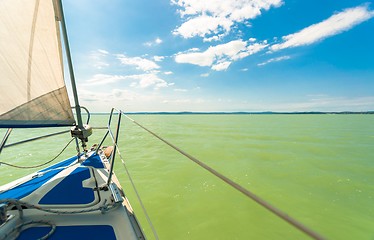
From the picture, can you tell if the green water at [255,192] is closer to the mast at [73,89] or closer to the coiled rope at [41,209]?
the coiled rope at [41,209]

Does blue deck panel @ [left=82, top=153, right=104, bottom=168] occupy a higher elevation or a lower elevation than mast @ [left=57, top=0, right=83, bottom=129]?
lower

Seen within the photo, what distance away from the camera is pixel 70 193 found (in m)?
2.40

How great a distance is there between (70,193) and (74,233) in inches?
32.4

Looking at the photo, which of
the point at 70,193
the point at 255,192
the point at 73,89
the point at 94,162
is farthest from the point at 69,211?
the point at 255,192

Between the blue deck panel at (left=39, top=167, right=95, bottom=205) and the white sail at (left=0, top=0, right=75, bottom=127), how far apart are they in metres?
0.89

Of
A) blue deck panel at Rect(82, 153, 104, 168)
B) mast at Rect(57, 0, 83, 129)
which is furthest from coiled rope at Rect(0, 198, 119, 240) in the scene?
blue deck panel at Rect(82, 153, 104, 168)

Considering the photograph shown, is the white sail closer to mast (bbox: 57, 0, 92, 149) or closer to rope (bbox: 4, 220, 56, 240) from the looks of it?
mast (bbox: 57, 0, 92, 149)

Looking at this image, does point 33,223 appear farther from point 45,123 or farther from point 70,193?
point 45,123

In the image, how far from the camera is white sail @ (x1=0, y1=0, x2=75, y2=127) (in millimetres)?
2000

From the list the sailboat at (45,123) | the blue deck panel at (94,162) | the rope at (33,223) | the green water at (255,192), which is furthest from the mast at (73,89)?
the green water at (255,192)

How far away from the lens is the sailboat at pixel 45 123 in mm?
1782

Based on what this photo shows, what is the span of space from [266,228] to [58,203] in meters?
4.22

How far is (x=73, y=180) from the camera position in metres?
2.75

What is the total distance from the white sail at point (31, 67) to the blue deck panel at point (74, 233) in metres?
1.17
